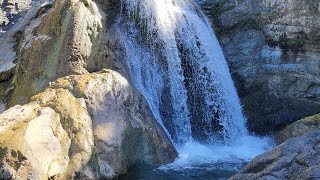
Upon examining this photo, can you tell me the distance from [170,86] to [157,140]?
233 centimetres

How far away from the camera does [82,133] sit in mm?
7633

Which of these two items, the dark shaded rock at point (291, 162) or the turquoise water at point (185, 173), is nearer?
the dark shaded rock at point (291, 162)

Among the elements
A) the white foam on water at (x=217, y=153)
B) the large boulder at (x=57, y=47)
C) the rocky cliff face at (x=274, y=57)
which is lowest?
the white foam on water at (x=217, y=153)

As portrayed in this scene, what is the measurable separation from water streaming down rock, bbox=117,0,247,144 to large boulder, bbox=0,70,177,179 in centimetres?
136

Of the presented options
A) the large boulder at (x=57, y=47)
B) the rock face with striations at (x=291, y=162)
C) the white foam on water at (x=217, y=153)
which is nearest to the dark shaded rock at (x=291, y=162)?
the rock face with striations at (x=291, y=162)

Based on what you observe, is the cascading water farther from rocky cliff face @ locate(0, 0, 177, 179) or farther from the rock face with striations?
the rock face with striations

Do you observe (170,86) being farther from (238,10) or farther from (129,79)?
(238,10)

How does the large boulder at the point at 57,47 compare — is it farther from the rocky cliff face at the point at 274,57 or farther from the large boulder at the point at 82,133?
the rocky cliff face at the point at 274,57

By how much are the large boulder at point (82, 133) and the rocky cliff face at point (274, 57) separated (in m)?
4.13

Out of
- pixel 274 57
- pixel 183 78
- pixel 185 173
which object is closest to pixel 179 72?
pixel 183 78

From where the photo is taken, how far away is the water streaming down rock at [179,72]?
1053cm

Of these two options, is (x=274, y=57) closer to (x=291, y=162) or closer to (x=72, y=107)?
(x=72, y=107)

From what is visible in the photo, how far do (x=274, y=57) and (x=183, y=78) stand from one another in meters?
2.93

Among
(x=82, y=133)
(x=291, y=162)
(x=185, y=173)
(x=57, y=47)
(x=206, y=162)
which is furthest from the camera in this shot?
(x=57, y=47)
